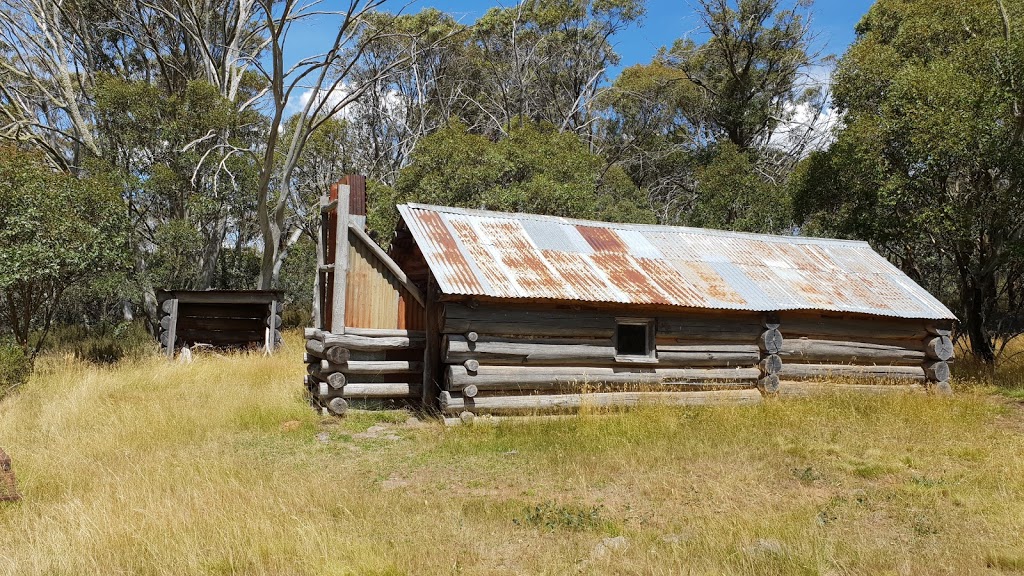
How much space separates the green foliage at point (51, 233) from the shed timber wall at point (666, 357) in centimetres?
935

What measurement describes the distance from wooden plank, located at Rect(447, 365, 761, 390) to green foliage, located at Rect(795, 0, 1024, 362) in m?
7.65

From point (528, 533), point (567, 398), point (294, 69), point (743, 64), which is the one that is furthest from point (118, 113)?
point (743, 64)

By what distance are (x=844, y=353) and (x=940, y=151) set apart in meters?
6.17

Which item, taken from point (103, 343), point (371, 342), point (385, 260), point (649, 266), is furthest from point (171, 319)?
point (649, 266)

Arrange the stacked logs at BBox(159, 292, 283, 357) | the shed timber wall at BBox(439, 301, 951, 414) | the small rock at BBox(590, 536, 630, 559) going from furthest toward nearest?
the stacked logs at BBox(159, 292, 283, 357) < the shed timber wall at BBox(439, 301, 951, 414) < the small rock at BBox(590, 536, 630, 559)

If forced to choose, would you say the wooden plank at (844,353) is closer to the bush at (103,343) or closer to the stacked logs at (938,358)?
the stacked logs at (938,358)

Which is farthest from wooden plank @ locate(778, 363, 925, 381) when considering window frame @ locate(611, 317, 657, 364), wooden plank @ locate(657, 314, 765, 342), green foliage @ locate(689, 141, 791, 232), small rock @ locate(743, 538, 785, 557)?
green foliage @ locate(689, 141, 791, 232)

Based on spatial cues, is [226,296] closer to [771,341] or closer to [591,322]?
[591,322]

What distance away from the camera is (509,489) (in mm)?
7266

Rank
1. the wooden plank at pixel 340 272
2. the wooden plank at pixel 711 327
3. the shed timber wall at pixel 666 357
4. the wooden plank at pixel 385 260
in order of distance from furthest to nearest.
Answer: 1. the wooden plank at pixel 711 327
2. the wooden plank at pixel 385 260
3. the wooden plank at pixel 340 272
4. the shed timber wall at pixel 666 357

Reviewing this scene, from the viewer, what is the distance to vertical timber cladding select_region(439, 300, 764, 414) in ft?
34.7

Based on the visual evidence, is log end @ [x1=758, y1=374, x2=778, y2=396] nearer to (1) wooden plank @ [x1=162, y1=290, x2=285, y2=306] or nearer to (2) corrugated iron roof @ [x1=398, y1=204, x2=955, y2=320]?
(2) corrugated iron roof @ [x1=398, y1=204, x2=955, y2=320]

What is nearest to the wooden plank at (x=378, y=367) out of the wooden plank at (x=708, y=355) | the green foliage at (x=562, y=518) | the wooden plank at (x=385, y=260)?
the wooden plank at (x=385, y=260)

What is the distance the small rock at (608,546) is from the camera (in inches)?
207
